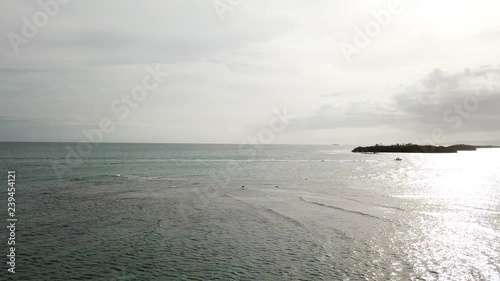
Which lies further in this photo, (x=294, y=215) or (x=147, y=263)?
(x=294, y=215)

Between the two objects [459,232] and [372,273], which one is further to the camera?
[459,232]

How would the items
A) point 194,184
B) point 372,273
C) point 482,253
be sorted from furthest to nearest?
point 194,184 → point 482,253 → point 372,273

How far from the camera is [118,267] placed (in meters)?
22.0

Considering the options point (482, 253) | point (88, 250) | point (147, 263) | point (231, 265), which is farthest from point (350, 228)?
point (88, 250)

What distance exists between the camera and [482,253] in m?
25.1

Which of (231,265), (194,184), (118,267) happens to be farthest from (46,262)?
(194,184)

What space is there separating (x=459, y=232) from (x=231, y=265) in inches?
844

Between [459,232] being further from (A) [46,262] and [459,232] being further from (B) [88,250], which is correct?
(A) [46,262]

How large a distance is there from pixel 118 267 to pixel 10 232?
1387 cm

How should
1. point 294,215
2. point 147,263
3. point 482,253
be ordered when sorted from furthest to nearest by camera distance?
point 294,215
point 482,253
point 147,263

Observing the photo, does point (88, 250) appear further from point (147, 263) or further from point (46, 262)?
point (147, 263)

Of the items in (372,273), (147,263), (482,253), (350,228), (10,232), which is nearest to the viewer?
(372,273)

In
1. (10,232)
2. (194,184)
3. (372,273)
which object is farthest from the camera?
(194,184)

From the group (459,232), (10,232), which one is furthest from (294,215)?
(10,232)
